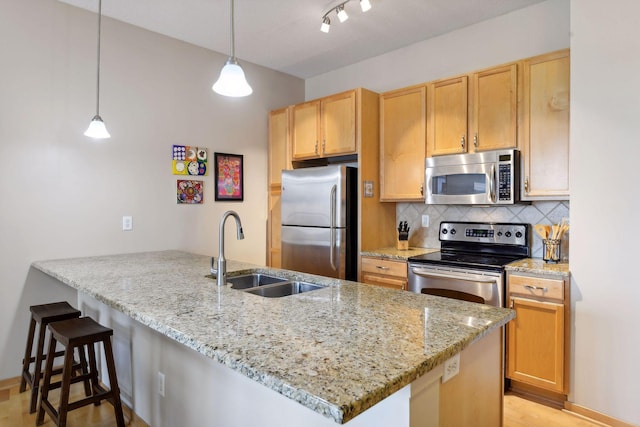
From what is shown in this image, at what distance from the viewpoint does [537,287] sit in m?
2.43

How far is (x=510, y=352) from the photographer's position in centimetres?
256

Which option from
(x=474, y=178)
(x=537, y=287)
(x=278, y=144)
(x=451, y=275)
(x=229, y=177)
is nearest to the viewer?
(x=537, y=287)

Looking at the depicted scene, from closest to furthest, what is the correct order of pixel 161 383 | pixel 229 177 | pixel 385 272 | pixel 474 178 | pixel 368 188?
pixel 161 383, pixel 474 178, pixel 385 272, pixel 368 188, pixel 229 177

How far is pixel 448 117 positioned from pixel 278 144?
1.78 m

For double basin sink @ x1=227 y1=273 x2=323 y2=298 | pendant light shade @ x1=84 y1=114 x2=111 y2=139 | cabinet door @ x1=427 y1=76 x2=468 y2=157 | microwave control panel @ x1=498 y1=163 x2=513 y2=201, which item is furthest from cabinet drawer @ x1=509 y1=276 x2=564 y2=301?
pendant light shade @ x1=84 y1=114 x2=111 y2=139

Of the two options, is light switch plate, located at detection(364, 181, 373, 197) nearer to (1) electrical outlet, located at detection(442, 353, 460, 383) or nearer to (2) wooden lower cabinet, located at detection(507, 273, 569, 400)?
(2) wooden lower cabinet, located at detection(507, 273, 569, 400)

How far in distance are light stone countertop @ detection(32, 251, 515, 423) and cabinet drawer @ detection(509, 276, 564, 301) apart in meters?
1.16

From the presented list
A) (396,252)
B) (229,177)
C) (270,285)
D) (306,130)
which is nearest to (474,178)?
(396,252)

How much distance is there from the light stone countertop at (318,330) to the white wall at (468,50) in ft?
7.68

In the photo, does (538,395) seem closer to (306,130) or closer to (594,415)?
(594,415)

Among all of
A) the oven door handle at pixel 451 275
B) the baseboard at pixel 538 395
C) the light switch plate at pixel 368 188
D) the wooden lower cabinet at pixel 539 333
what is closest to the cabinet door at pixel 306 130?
the light switch plate at pixel 368 188

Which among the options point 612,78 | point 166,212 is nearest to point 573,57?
point 612,78

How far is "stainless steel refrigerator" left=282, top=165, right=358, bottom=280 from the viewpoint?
336cm

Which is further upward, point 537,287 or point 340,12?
point 340,12
